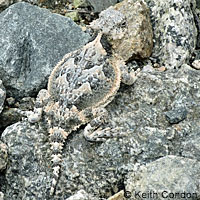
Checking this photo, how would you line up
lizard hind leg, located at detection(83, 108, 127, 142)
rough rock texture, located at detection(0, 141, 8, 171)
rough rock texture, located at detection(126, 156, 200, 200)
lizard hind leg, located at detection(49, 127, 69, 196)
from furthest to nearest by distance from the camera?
lizard hind leg, located at detection(83, 108, 127, 142), rough rock texture, located at detection(0, 141, 8, 171), lizard hind leg, located at detection(49, 127, 69, 196), rough rock texture, located at detection(126, 156, 200, 200)

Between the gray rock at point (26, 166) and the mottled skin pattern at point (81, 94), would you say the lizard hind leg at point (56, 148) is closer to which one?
the mottled skin pattern at point (81, 94)

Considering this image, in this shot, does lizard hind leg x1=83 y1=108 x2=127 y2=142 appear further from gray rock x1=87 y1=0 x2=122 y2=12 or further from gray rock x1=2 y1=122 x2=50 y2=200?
gray rock x1=87 y1=0 x2=122 y2=12

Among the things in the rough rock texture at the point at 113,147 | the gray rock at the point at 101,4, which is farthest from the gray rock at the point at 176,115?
the gray rock at the point at 101,4

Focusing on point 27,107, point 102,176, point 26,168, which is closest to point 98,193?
point 102,176

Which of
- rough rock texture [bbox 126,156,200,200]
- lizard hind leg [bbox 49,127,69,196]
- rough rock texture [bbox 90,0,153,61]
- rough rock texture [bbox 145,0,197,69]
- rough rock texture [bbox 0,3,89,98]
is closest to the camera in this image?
rough rock texture [bbox 126,156,200,200]

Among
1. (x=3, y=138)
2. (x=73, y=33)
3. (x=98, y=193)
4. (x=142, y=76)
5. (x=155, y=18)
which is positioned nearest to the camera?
(x=98, y=193)

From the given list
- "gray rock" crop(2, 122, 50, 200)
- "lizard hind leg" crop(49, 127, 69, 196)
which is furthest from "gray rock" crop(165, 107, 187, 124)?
"gray rock" crop(2, 122, 50, 200)

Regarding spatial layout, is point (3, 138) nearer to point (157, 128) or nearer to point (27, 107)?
point (27, 107)

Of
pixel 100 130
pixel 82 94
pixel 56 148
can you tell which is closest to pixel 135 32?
pixel 82 94
